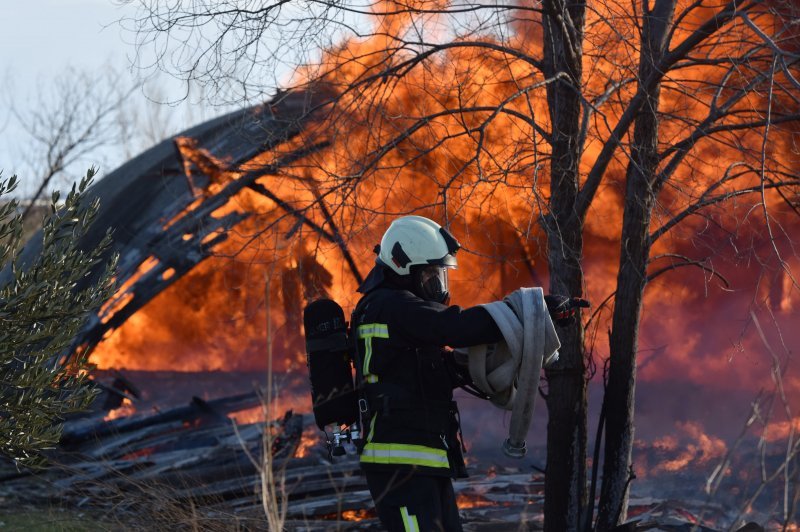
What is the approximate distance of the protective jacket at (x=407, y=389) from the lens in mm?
4039

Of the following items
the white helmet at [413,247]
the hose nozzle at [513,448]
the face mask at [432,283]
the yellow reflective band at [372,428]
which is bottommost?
the hose nozzle at [513,448]

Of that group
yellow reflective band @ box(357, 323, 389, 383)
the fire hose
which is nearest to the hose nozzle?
the fire hose

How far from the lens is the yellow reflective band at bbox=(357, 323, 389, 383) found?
4.12 meters

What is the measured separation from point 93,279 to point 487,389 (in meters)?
8.39

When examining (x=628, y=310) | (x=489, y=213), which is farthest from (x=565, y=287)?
(x=489, y=213)

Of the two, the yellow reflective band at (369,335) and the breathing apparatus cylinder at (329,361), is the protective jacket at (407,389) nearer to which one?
the yellow reflective band at (369,335)

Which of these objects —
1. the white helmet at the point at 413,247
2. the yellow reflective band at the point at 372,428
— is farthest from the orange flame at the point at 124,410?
the white helmet at the point at 413,247

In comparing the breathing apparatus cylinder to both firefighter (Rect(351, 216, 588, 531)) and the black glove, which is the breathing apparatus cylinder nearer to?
firefighter (Rect(351, 216, 588, 531))

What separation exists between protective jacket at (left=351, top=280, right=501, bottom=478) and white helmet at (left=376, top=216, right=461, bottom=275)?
0.51ft

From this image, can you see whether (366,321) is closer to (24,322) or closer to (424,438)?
(424,438)

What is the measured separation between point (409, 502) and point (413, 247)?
3.89 feet

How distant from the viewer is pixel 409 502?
4.02 meters

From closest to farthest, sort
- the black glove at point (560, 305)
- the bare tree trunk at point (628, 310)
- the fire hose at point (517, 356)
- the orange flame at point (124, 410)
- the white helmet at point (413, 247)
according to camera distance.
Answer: the fire hose at point (517, 356)
the black glove at point (560, 305)
the white helmet at point (413, 247)
the bare tree trunk at point (628, 310)
the orange flame at point (124, 410)

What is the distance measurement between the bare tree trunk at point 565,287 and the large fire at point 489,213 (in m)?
0.21
